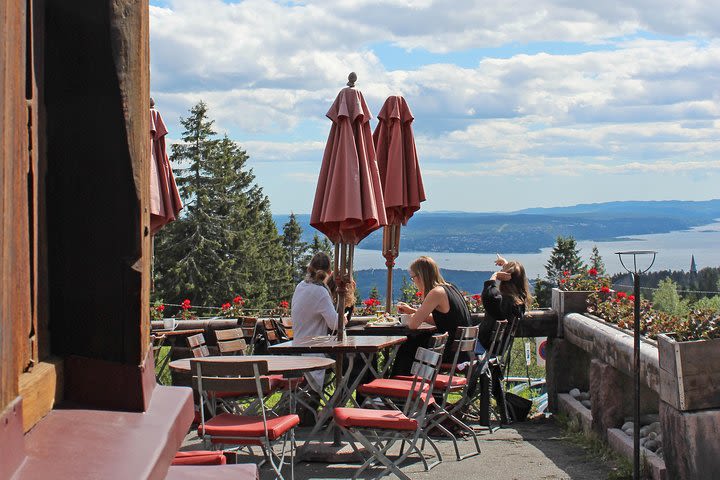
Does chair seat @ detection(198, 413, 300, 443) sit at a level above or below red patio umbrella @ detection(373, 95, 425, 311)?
below

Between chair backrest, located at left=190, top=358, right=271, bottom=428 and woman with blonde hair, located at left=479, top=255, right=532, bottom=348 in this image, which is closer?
chair backrest, located at left=190, top=358, right=271, bottom=428

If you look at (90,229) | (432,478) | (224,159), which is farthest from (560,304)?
(224,159)

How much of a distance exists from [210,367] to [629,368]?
2.85 m

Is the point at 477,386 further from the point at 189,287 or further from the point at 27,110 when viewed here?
the point at 189,287

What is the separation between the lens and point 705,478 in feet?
17.8

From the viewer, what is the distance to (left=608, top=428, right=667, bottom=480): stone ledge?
239 inches

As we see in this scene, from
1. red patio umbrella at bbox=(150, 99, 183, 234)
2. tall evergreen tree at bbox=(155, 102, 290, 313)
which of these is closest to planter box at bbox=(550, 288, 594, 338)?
red patio umbrella at bbox=(150, 99, 183, 234)

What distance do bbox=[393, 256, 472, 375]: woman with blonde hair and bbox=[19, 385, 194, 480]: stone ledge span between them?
6423 mm

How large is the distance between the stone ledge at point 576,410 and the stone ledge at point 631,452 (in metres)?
0.71

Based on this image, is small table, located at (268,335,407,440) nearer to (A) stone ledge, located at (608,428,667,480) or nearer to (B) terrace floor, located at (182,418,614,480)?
(B) terrace floor, located at (182,418,614,480)

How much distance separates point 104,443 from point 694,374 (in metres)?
4.59

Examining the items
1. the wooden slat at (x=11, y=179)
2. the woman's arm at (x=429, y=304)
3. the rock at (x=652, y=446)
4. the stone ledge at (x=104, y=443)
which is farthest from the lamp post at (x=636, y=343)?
the wooden slat at (x=11, y=179)

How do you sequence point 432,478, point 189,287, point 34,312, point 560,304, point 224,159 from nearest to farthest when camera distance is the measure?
point 34,312, point 432,478, point 560,304, point 189,287, point 224,159

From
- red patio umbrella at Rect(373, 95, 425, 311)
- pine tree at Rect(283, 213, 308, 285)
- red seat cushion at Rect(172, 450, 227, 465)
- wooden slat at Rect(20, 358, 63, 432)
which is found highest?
red patio umbrella at Rect(373, 95, 425, 311)
